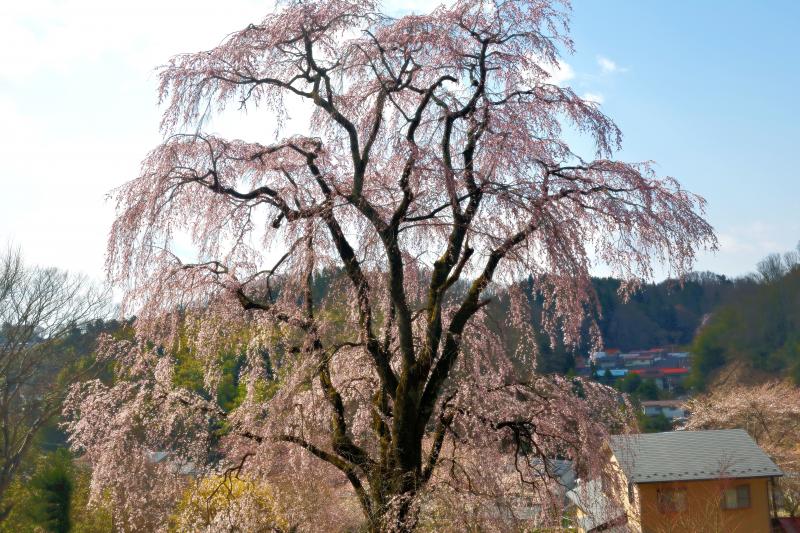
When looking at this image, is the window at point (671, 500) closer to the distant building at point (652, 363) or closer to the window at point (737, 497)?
the window at point (737, 497)

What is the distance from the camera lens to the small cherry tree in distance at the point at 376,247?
6562mm

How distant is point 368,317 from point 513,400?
5.90 feet

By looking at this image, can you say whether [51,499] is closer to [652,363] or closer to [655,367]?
[655,367]

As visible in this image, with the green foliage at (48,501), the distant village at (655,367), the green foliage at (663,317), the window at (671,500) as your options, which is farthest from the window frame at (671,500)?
the green foliage at (663,317)

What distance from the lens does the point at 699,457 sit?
59.5 feet

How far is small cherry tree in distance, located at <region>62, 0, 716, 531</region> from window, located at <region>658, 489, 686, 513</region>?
10.5 m

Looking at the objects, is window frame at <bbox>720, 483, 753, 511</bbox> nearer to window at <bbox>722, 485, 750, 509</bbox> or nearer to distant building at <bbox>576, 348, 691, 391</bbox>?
window at <bbox>722, 485, 750, 509</bbox>

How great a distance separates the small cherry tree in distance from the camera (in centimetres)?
656

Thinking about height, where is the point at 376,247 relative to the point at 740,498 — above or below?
above

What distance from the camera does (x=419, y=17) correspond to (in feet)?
22.8

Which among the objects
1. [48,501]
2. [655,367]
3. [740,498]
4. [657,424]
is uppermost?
[655,367]

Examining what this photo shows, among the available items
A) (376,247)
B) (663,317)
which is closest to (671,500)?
(376,247)

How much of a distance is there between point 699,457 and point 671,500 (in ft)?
6.93

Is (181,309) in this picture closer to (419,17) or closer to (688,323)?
(419,17)
